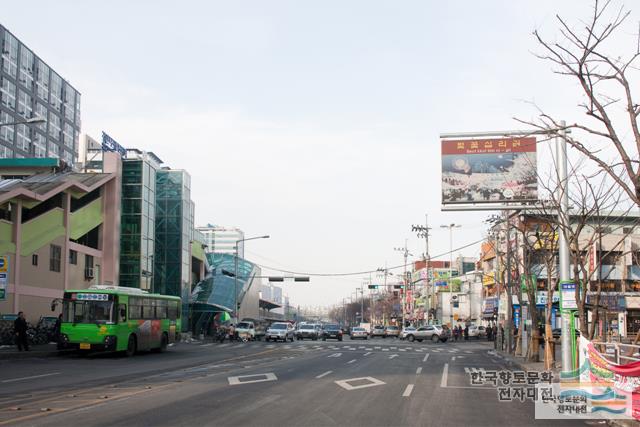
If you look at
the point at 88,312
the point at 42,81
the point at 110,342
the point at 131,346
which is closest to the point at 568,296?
the point at 110,342

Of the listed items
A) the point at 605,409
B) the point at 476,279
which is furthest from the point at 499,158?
the point at 476,279

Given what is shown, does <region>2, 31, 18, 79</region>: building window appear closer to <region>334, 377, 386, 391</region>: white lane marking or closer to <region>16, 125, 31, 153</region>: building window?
<region>16, 125, 31, 153</region>: building window

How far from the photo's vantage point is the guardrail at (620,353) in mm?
11607

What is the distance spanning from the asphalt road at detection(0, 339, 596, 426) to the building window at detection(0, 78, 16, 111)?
75.2m

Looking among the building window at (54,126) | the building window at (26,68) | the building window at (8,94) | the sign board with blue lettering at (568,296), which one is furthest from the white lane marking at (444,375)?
the building window at (54,126)

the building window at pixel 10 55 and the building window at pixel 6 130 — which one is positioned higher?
the building window at pixel 10 55

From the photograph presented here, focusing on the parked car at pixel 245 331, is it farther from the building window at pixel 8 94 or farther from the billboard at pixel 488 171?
the building window at pixel 8 94

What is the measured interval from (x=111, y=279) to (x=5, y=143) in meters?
47.3

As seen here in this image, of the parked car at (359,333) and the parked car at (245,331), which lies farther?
the parked car at (359,333)

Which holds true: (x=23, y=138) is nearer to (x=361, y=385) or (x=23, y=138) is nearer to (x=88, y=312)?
(x=88, y=312)

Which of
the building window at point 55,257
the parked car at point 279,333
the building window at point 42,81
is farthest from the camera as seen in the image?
the building window at point 42,81

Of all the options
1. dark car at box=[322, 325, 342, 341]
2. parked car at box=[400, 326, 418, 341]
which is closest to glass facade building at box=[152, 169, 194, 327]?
dark car at box=[322, 325, 342, 341]

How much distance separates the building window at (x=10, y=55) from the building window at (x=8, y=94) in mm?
1375

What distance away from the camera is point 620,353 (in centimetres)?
1220
